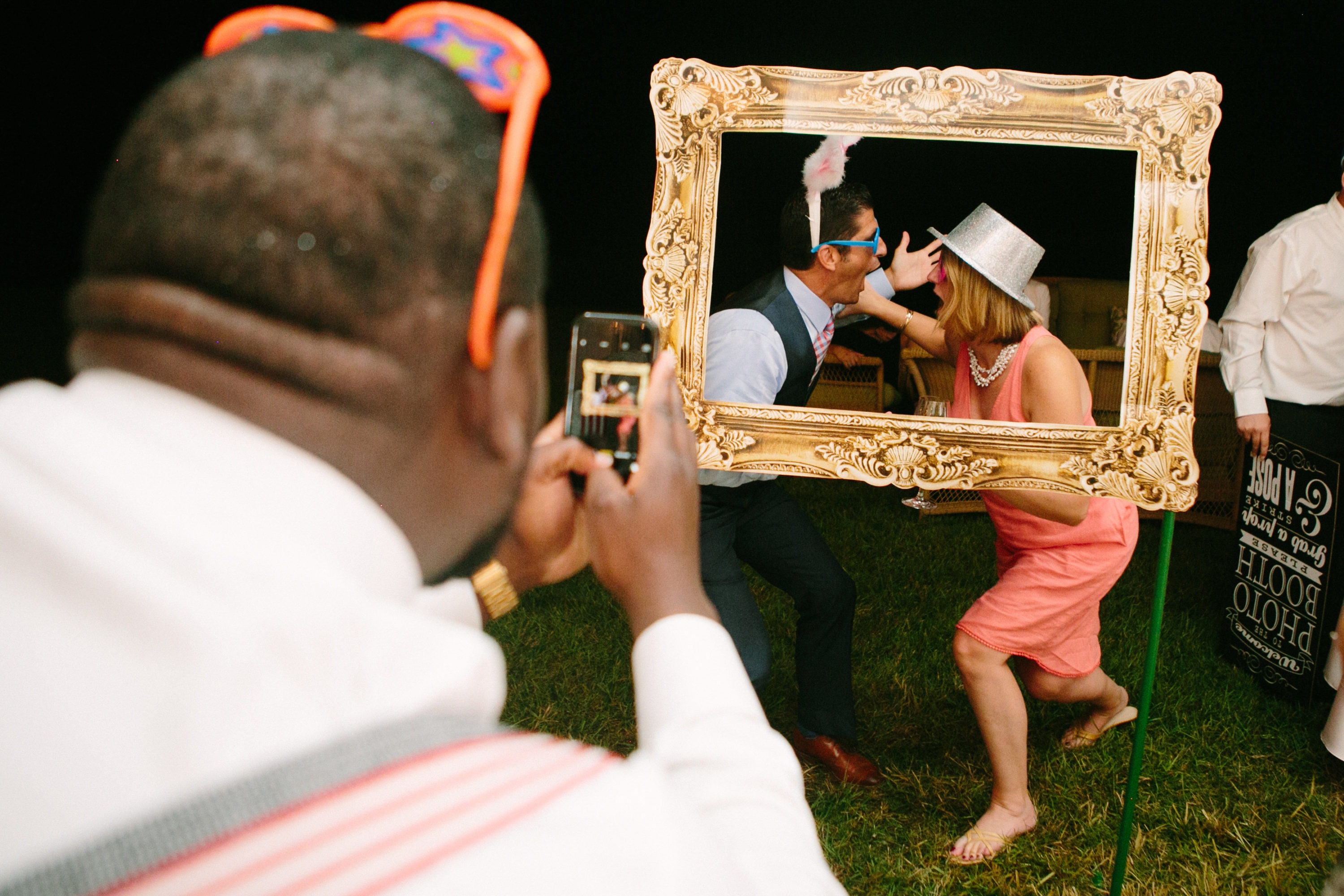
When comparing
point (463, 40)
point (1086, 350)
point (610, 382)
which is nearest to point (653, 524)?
point (610, 382)

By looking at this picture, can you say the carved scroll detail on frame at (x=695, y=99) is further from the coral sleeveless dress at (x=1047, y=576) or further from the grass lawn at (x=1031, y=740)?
the grass lawn at (x=1031, y=740)

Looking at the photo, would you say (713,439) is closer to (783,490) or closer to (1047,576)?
(783,490)

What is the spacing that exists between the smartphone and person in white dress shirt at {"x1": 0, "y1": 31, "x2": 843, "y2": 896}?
1.91ft

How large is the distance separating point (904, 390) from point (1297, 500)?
235 cm

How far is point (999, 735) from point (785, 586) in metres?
0.79

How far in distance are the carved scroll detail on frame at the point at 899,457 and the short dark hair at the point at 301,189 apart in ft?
4.87

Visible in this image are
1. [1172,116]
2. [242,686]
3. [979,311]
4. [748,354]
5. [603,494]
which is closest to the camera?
[242,686]

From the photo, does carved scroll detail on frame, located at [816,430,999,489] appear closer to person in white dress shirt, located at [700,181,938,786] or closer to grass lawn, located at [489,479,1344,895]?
person in white dress shirt, located at [700,181,938,786]

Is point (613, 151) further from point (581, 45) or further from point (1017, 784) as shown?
point (1017, 784)

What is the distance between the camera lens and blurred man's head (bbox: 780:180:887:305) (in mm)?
2131

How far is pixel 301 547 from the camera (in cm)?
51

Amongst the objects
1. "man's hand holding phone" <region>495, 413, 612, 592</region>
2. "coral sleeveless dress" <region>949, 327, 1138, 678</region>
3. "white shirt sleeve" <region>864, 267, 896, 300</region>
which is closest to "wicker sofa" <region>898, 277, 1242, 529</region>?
"white shirt sleeve" <region>864, 267, 896, 300</region>

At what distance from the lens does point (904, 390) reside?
210 centimetres

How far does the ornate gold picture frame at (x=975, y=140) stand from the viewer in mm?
1908
